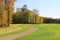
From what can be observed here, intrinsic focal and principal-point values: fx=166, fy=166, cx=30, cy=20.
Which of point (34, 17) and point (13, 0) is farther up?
point (13, 0)

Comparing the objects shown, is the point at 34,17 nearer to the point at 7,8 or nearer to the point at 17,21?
the point at 17,21

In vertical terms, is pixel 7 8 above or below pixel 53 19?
above

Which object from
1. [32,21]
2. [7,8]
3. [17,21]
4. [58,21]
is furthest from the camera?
[58,21]

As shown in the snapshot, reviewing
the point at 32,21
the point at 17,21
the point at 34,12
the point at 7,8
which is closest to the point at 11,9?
the point at 7,8

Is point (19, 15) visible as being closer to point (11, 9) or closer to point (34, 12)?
point (34, 12)

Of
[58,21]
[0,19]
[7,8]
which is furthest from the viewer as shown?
[58,21]

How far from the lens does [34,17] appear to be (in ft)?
346

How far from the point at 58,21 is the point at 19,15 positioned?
2811 cm

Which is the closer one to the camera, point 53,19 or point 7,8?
point 7,8

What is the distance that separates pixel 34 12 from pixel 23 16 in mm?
17063

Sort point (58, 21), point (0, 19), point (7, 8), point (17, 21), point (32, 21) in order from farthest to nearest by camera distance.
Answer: point (58, 21) → point (32, 21) → point (17, 21) → point (7, 8) → point (0, 19)

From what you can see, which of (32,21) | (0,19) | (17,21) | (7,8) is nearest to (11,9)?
(7,8)

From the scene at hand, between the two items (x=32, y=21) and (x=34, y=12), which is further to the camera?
(x=34, y=12)

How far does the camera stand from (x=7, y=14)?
1702 inches
